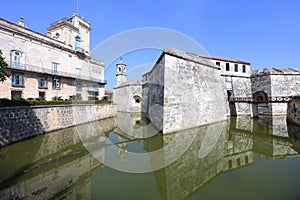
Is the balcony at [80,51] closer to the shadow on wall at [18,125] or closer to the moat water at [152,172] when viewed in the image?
the shadow on wall at [18,125]

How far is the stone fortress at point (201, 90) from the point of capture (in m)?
8.72

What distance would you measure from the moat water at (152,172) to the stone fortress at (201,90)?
2.66 metres

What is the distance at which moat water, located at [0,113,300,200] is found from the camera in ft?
11.0

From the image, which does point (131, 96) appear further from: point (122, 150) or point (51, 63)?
point (122, 150)

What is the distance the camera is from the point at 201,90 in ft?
36.1

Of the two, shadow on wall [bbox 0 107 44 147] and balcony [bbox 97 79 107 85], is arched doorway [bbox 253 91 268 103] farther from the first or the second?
shadow on wall [bbox 0 107 44 147]

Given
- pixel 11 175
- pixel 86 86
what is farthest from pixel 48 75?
pixel 11 175

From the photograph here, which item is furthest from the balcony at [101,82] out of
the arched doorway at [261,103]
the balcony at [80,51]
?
the arched doorway at [261,103]

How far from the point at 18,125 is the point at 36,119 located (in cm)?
120

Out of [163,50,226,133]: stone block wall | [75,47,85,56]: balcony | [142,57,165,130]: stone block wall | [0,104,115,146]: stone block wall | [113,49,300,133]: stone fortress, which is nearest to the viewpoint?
[0,104,115,146]: stone block wall

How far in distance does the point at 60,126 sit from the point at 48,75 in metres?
7.91

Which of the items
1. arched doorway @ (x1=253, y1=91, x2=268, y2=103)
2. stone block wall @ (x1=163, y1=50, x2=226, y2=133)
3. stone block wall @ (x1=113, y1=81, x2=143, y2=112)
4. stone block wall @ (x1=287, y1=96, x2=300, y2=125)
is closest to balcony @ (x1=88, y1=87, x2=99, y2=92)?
stone block wall @ (x1=113, y1=81, x2=143, y2=112)

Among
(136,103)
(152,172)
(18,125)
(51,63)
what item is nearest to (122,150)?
(152,172)

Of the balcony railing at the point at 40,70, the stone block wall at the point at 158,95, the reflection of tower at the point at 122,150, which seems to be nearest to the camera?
the reflection of tower at the point at 122,150
